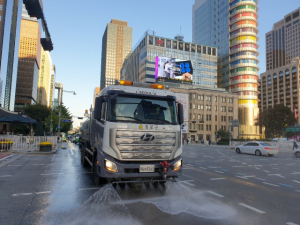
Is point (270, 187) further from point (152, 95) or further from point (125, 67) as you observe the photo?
point (125, 67)

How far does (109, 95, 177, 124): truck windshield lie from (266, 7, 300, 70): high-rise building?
207 meters

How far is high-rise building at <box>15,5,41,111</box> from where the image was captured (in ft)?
410

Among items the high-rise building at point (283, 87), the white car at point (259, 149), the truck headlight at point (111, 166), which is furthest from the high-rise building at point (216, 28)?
the truck headlight at point (111, 166)

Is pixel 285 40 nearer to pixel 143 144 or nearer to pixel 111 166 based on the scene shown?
pixel 143 144

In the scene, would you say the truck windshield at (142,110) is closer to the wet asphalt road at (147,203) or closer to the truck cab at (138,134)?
the truck cab at (138,134)

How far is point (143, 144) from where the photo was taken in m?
6.53

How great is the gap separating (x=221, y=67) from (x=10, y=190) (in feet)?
381

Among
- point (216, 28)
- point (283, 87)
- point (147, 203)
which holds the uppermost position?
point (216, 28)

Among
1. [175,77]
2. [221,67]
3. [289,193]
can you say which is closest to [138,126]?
[289,193]

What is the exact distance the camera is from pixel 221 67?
113375 mm

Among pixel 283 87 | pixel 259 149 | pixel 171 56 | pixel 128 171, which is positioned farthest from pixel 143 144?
pixel 283 87

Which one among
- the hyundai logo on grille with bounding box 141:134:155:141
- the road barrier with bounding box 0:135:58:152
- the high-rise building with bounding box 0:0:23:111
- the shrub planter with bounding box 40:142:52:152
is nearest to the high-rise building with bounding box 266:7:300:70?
the high-rise building with bounding box 0:0:23:111

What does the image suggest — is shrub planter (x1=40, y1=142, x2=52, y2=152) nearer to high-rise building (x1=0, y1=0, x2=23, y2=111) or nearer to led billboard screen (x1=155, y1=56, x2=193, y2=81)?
led billboard screen (x1=155, y1=56, x2=193, y2=81)

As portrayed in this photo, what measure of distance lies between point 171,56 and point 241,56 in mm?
31762
